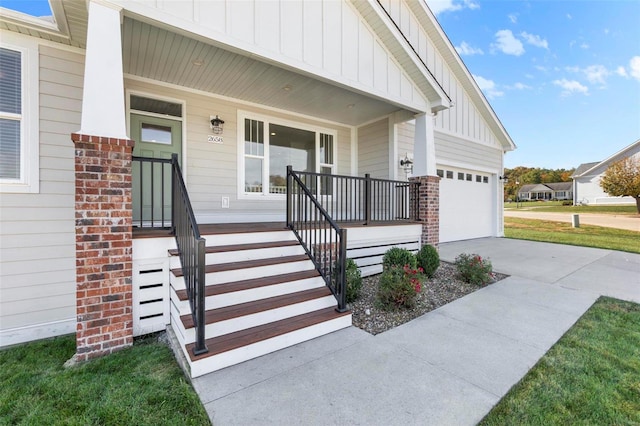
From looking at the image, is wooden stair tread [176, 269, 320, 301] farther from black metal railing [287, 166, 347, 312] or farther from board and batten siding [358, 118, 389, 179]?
board and batten siding [358, 118, 389, 179]

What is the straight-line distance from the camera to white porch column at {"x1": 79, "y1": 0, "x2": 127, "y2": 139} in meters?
2.73

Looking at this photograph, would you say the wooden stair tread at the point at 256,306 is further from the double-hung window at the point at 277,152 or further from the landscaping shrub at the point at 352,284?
the double-hung window at the point at 277,152

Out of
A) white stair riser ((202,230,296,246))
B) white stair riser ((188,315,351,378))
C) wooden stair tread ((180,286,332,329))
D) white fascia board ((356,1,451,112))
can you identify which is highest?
white fascia board ((356,1,451,112))

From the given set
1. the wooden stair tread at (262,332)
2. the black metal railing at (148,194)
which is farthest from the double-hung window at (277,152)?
the wooden stair tread at (262,332)

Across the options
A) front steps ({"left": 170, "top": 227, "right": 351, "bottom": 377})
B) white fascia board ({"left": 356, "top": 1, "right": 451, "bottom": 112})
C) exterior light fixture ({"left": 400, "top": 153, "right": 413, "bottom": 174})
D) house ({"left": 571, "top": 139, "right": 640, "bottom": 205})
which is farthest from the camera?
house ({"left": 571, "top": 139, "right": 640, "bottom": 205})

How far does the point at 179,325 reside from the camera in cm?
277

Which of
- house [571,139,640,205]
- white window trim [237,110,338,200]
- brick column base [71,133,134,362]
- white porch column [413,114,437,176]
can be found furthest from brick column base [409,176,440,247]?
house [571,139,640,205]

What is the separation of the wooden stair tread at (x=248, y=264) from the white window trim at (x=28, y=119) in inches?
83.4

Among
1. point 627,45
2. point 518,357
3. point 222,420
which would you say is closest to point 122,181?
point 222,420

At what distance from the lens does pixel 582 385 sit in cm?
228

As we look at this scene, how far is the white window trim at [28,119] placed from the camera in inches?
131

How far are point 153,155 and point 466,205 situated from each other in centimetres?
905

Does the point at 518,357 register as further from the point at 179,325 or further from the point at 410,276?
the point at 179,325

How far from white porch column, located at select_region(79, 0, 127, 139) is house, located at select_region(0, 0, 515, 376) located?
0.04ft
